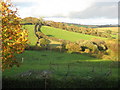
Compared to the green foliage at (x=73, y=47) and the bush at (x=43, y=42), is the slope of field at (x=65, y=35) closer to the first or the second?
the bush at (x=43, y=42)

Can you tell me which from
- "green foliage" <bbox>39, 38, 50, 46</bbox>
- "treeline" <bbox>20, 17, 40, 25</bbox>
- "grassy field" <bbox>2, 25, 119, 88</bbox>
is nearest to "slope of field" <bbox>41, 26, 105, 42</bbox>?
"grassy field" <bbox>2, 25, 119, 88</bbox>

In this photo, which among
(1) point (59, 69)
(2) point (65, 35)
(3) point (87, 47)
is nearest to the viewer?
(1) point (59, 69)

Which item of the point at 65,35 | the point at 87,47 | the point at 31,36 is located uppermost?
the point at 65,35

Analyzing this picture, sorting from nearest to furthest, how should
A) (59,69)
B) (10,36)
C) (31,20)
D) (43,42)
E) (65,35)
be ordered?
1. (10,36)
2. (59,69)
3. (31,20)
4. (43,42)
5. (65,35)

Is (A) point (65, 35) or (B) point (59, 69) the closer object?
(B) point (59, 69)

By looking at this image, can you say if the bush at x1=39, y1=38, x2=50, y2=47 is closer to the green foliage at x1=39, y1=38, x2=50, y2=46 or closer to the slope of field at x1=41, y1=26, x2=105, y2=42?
the green foliage at x1=39, y1=38, x2=50, y2=46

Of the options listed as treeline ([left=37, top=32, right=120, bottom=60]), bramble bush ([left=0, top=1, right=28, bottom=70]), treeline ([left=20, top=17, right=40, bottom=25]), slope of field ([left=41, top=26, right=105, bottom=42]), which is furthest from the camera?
slope of field ([left=41, top=26, right=105, bottom=42])

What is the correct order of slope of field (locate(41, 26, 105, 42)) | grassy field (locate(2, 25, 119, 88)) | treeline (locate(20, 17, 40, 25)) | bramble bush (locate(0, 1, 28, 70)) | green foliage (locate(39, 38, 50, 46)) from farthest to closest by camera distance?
slope of field (locate(41, 26, 105, 42)) < green foliage (locate(39, 38, 50, 46)) < treeline (locate(20, 17, 40, 25)) < grassy field (locate(2, 25, 119, 88)) < bramble bush (locate(0, 1, 28, 70))

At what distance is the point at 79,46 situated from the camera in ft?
114

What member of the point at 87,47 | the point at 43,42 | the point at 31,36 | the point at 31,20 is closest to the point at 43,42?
the point at 43,42

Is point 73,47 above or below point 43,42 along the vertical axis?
below

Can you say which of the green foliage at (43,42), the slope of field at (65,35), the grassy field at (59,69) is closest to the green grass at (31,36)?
the grassy field at (59,69)

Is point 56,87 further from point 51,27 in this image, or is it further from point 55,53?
point 51,27

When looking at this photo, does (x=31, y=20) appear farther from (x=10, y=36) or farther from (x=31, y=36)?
(x=10, y=36)
